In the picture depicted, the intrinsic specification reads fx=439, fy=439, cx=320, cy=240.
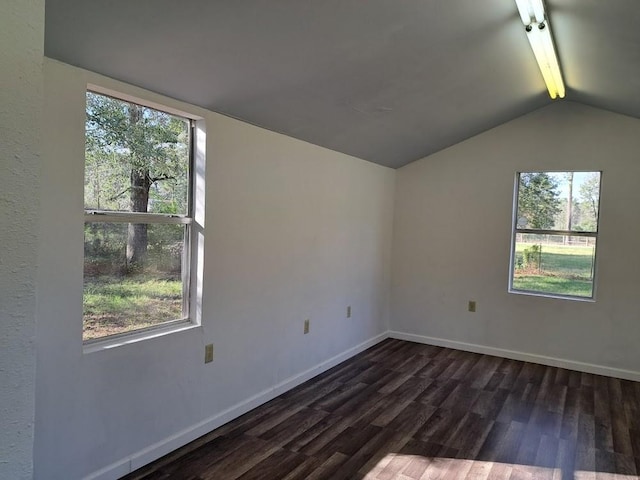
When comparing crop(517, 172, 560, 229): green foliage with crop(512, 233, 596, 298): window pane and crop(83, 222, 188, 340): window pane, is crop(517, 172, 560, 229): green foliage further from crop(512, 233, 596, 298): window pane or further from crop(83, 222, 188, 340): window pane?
crop(83, 222, 188, 340): window pane

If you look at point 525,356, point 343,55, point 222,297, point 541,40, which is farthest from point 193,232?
point 525,356

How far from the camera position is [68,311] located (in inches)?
78.0

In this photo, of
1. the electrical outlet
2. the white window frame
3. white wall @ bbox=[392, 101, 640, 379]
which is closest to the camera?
the white window frame

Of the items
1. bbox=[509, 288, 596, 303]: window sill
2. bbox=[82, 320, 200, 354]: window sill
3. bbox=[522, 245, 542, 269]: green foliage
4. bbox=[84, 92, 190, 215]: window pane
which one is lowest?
bbox=[82, 320, 200, 354]: window sill

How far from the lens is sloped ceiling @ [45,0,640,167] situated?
1832 mm

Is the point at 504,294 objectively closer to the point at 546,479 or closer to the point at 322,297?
the point at 322,297

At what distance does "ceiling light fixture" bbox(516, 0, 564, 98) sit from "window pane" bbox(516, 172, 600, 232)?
1032 millimetres

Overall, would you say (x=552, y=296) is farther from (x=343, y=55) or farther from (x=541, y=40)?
(x=343, y=55)

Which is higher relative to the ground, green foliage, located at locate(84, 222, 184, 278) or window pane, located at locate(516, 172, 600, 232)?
window pane, located at locate(516, 172, 600, 232)

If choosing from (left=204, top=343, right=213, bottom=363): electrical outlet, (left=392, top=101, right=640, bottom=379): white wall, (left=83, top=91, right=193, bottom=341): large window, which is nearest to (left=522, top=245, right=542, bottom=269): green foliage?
(left=392, top=101, right=640, bottom=379): white wall

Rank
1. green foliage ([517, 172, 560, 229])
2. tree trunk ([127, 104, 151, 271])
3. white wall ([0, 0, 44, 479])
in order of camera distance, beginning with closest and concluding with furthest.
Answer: white wall ([0, 0, 44, 479]), tree trunk ([127, 104, 151, 271]), green foliage ([517, 172, 560, 229])

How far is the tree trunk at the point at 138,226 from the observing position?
2342 mm

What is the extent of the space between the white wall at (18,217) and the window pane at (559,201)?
464 centimetres

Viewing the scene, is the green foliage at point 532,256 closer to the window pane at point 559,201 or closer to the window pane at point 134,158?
the window pane at point 559,201
